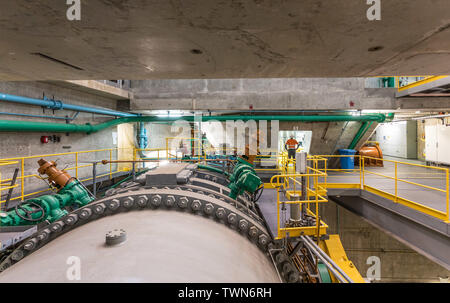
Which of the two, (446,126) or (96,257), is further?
(446,126)

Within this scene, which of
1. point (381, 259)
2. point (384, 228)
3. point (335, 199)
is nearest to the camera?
point (384, 228)

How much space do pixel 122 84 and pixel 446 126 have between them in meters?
14.6

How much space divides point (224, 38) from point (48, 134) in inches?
305

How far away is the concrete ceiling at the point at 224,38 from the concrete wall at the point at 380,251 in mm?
9247

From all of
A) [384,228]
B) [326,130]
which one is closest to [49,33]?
[384,228]

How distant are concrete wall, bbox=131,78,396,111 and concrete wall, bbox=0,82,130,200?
1961mm

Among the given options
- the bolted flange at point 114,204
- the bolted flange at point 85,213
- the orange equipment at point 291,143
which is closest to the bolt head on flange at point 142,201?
the bolted flange at point 114,204

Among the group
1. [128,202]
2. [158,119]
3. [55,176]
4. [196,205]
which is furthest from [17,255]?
[158,119]

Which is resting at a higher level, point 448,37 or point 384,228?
point 448,37

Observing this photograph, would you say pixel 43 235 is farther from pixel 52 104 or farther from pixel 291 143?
pixel 291 143

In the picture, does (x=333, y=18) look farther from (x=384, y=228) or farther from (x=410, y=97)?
(x=410, y=97)

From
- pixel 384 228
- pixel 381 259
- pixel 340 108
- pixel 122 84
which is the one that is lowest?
pixel 381 259

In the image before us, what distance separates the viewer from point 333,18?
1.18 meters
